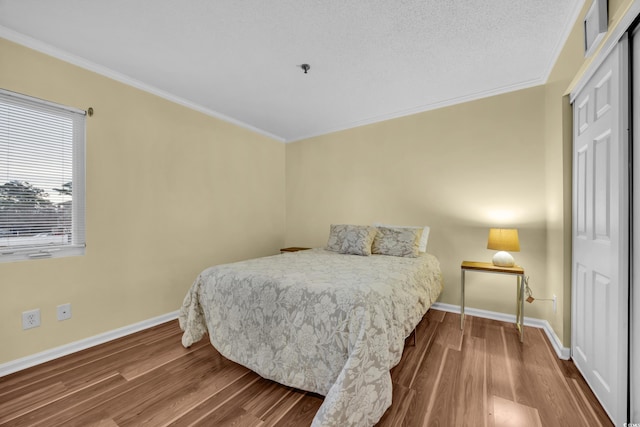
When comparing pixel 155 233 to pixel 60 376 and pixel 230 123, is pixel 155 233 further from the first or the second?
pixel 230 123

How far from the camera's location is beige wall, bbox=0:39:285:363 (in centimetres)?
203

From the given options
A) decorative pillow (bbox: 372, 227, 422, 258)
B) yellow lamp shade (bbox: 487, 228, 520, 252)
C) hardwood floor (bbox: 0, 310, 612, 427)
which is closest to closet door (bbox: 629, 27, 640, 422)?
hardwood floor (bbox: 0, 310, 612, 427)

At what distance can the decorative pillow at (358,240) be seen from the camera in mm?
2963

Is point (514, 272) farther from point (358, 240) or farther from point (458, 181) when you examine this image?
point (358, 240)

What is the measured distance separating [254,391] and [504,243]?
2.39 metres

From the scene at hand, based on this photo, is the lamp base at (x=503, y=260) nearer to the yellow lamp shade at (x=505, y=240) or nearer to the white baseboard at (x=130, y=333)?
the yellow lamp shade at (x=505, y=240)

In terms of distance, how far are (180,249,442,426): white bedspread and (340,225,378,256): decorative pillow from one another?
0.62m

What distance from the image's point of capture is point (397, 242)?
292 cm

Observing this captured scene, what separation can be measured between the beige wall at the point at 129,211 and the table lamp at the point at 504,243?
300 cm

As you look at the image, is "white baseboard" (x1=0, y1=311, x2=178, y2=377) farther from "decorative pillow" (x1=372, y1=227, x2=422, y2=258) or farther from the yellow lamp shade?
the yellow lamp shade

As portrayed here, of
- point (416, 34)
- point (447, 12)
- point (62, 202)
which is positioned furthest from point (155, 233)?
point (447, 12)

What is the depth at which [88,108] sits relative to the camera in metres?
2.32

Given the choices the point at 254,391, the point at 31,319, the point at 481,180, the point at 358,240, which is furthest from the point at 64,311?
the point at 481,180

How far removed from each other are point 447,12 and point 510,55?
88 centimetres
